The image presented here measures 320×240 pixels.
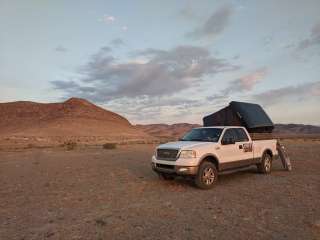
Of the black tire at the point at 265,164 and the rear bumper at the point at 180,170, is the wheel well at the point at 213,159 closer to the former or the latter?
the rear bumper at the point at 180,170

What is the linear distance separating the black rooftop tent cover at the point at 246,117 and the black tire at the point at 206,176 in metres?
3.44

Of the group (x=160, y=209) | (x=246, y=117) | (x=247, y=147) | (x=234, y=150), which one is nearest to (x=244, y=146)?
(x=247, y=147)

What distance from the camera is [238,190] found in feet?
→ 30.9

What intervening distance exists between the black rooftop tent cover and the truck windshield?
7.06 ft

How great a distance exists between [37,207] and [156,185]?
388 cm

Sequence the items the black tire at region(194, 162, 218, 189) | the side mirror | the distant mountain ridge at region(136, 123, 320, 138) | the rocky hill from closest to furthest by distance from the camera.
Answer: the black tire at region(194, 162, 218, 189) < the side mirror < the rocky hill < the distant mountain ridge at region(136, 123, 320, 138)

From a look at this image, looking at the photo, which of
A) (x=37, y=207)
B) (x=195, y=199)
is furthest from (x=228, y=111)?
(x=37, y=207)

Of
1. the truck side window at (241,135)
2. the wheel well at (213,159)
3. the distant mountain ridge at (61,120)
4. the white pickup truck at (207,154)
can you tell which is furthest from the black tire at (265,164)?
the distant mountain ridge at (61,120)

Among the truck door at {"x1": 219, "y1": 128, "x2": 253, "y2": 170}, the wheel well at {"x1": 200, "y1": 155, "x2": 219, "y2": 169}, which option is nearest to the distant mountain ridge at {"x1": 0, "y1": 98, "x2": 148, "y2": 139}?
the truck door at {"x1": 219, "y1": 128, "x2": 253, "y2": 170}

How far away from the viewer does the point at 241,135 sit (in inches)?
452

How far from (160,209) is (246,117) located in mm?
6644

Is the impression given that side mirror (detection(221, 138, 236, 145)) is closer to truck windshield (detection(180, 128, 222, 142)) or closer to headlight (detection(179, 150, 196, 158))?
truck windshield (detection(180, 128, 222, 142))

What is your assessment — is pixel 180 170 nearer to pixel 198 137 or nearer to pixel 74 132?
pixel 198 137

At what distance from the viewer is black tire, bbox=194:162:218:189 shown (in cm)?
939
